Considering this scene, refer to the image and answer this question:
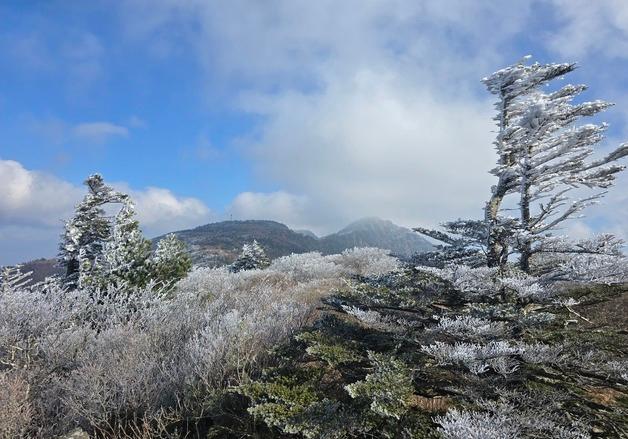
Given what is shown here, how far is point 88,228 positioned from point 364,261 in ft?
45.1

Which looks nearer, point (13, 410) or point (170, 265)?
point (13, 410)

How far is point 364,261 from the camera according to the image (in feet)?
77.5

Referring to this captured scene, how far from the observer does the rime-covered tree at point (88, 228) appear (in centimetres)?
1805

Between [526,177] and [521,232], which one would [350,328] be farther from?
[526,177]

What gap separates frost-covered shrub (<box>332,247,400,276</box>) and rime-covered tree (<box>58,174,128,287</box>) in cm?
1168

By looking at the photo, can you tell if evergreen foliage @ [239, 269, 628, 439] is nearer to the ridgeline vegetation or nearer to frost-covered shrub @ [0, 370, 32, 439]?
the ridgeline vegetation

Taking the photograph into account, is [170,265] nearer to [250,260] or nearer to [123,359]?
[123,359]

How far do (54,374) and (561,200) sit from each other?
7.74m

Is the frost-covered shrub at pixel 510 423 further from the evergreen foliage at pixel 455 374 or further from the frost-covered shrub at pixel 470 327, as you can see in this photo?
the frost-covered shrub at pixel 470 327

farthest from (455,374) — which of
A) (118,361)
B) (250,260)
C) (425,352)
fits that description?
(250,260)

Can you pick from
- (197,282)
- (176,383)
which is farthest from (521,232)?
(197,282)

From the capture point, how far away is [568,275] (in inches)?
184

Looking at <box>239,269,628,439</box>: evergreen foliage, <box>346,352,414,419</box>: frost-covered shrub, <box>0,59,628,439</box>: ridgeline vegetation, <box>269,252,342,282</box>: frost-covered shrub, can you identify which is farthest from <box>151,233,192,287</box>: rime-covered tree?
<box>346,352,414,419</box>: frost-covered shrub

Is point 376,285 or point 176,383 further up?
point 376,285
